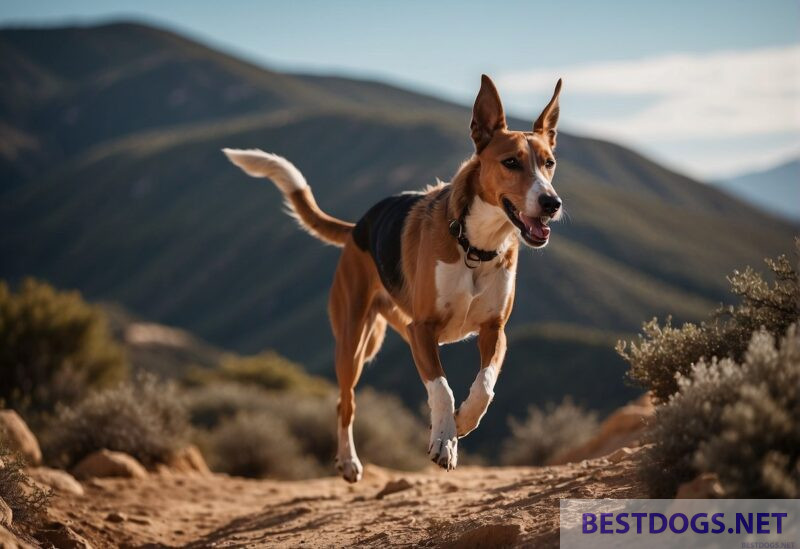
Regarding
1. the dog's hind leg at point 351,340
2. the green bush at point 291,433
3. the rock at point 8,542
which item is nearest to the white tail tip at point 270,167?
the dog's hind leg at point 351,340

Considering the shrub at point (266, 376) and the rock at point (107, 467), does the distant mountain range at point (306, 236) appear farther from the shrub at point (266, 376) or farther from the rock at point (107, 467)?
the rock at point (107, 467)

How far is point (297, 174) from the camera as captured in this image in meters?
9.37

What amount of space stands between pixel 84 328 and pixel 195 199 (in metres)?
119

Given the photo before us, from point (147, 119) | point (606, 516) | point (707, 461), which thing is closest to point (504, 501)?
point (606, 516)

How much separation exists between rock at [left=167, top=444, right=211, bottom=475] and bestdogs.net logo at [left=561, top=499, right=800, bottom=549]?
287 inches

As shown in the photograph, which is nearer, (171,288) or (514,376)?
(514,376)

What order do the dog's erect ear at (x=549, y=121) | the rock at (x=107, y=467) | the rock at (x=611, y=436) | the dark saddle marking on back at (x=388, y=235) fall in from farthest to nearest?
1. the rock at (x=611, y=436)
2. the rock at (x=107, y=467)
3. the dark saddle marking on back at (x=388, y=235)
4. the dog's erect ear at (x=549, y=121)

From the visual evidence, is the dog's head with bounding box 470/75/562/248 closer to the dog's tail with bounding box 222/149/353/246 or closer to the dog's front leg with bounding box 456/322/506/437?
the dog's front leg with bounding box 456/322/506/437

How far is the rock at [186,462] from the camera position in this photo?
11734 millimetres

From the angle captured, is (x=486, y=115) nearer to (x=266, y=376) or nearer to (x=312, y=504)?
(x=312, y=504)

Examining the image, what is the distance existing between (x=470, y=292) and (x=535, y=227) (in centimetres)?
78

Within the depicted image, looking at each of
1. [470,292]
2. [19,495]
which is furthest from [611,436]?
[19,495]

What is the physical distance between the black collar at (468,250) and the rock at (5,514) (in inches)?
140

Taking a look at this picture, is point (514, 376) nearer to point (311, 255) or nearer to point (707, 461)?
point (707, 461)
